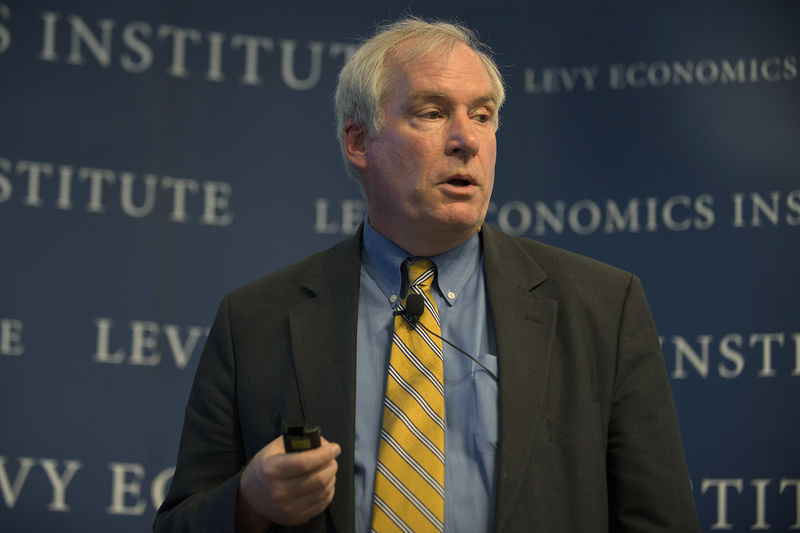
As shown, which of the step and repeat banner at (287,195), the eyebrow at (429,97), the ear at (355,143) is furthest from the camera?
the step and repeat banner at (287,195)

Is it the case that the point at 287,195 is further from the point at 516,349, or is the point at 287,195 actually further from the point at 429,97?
the point at 516,349

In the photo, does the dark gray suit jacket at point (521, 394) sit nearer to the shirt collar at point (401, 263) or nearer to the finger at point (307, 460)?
the shirt collar at point (401, 263)

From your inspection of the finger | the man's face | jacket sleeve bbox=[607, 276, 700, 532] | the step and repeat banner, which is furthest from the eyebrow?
the step and repeat banner

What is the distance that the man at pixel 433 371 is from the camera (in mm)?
1634

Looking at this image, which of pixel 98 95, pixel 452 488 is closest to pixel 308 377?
pixel 452 488

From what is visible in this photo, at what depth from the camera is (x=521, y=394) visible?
1.68 m

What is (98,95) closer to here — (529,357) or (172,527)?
(172,527)

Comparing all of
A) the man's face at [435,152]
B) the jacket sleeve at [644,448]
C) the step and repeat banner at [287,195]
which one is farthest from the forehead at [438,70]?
the step and repeat banner at [287,195]

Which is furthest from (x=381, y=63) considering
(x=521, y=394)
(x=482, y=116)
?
(x=521, y=394)

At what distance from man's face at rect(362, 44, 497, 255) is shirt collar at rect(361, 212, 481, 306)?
23 mm

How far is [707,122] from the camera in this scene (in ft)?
11.1

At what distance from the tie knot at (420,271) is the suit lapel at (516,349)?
12 cm

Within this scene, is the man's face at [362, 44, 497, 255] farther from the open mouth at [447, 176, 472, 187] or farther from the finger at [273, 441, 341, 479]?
the finger at [273, 441, 341, 479]

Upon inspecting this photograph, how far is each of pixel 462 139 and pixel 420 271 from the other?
11.9 inches
